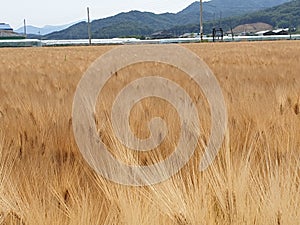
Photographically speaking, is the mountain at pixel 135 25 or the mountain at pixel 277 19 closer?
the mountain at pixel 277 19

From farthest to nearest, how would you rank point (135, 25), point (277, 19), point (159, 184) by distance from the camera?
point (135, 25)
point (277, 19)
point (159, 184)

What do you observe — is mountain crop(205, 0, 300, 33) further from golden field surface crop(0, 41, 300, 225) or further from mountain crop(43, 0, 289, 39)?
A: golden field surface crop(0, 41, 300, 225)

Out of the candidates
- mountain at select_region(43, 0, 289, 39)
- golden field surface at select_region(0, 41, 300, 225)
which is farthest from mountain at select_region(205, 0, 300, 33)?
golden field surface at select_region(0, 41, 300, 225)

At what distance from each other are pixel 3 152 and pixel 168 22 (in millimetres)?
170724

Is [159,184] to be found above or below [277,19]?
below

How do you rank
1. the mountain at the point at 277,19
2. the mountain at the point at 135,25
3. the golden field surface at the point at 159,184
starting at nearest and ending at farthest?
the golden field surface at the point at 159,184
the mountain at the point at 277,19
the mountain at the point at 135,25

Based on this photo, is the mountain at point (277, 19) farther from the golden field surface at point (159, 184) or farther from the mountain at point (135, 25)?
the golden field surface at point (159, 184)

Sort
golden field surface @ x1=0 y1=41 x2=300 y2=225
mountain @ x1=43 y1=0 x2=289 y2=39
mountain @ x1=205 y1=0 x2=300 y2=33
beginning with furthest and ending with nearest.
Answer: mountain @ x1=43 y1=0 x2=289 y2=39
mountain @ x1=205 y1=0 x2=300 y2=33
golden field surface @ x1=0 y1=41 x2=300 y2=225

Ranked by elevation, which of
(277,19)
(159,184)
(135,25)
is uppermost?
(135,25)

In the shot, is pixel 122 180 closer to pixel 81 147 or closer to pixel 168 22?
pixel 81 147

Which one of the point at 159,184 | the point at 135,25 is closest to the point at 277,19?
the point at 135,25

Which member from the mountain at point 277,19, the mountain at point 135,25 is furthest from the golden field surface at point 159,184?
the mountain at point 135,25

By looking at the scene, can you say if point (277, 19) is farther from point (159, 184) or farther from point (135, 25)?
point (159, 184)

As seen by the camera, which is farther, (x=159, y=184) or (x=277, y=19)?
(x=277, y=19)
